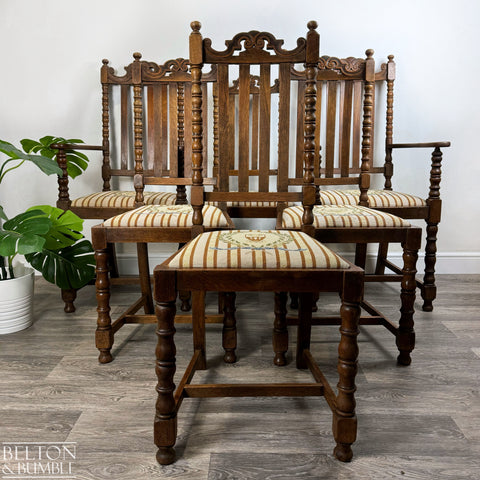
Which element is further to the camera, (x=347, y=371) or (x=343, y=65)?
(x=343, y=65)

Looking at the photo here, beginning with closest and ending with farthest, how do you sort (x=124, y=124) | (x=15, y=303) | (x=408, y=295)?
1. (x=408, y=295)
2. (x=15, y=303)
3. (x=124, y=124)

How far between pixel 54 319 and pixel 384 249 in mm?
1858

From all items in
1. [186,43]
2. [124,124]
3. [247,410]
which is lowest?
[247,410]

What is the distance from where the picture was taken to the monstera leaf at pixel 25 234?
1564mm

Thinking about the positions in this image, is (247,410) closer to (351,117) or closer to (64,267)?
(64,267)

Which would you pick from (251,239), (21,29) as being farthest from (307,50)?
(21,29)

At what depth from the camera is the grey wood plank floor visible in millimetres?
1038

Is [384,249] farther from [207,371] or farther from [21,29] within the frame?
[21,29]

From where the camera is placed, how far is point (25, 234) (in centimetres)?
162

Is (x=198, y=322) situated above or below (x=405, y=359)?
above

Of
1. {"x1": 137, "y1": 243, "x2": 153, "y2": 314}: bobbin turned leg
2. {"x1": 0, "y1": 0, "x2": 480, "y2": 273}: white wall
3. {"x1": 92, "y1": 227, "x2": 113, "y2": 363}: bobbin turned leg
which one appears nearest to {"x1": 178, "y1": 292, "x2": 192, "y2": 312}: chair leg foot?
{"x1": 137, "y1": 243, "x2": 153, "y2": 314}: bobbin turned leg

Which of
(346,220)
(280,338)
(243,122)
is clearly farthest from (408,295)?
(243,122)

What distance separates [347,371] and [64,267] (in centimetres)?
150

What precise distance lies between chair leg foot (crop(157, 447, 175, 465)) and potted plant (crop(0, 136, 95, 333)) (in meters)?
0.90
